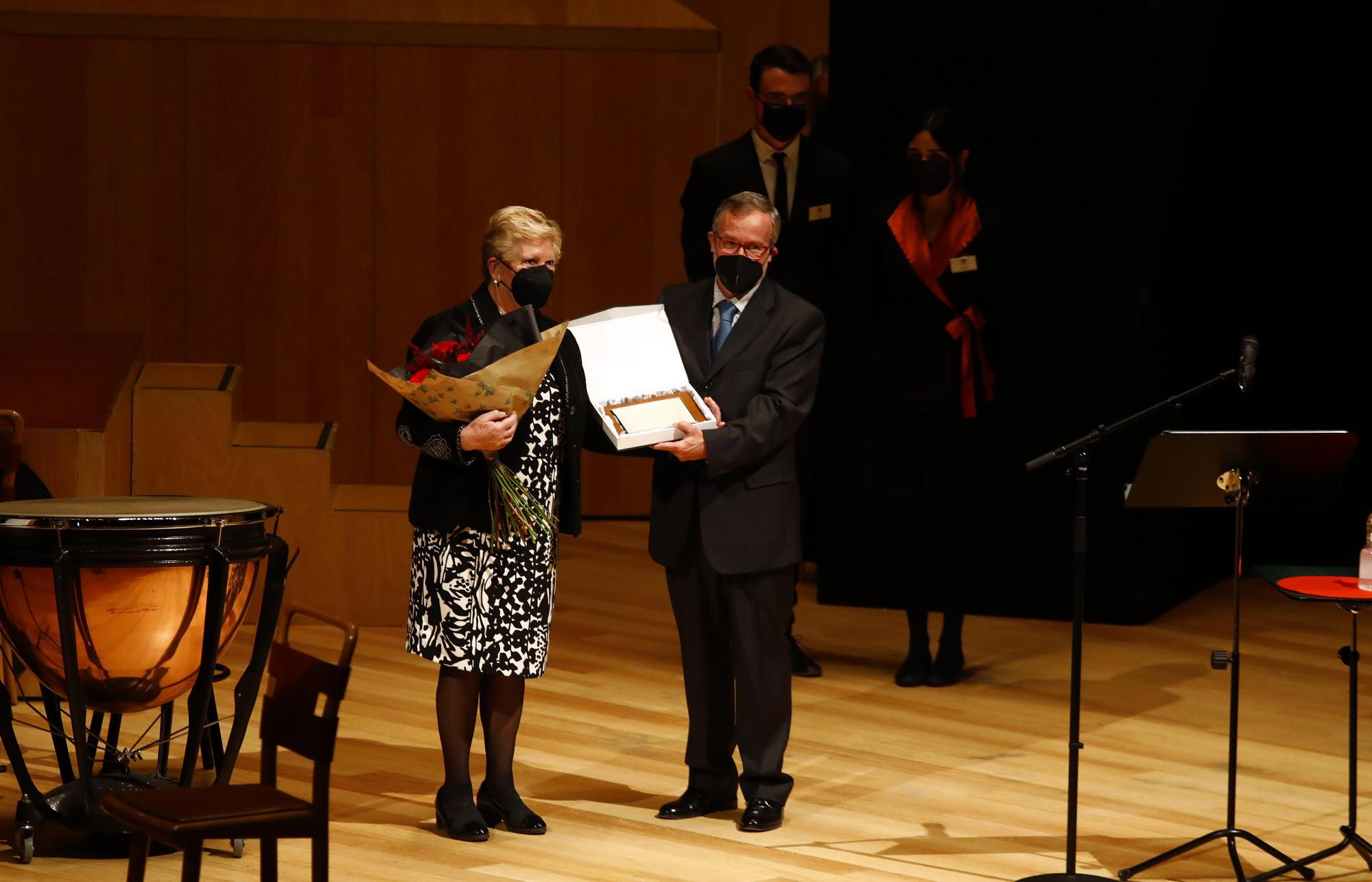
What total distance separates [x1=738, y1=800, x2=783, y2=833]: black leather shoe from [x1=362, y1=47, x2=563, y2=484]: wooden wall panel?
4.60 metres

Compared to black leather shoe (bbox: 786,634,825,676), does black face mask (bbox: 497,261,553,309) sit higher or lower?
higher

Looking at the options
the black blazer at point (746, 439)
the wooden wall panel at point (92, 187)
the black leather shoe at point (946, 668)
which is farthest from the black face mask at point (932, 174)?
the wooden wall panel at point (92, 187)

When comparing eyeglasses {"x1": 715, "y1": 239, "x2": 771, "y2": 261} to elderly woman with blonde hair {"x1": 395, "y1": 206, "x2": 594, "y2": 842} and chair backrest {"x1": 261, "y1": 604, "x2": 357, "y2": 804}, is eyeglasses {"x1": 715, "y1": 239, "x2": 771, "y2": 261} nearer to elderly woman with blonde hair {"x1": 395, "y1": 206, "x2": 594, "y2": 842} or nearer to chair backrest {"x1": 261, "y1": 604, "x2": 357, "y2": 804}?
elderly woman with blonde hair {"x1": 395, "y1": 206, "x2": 594, "y2": 842}

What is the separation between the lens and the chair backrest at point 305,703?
2986 mm

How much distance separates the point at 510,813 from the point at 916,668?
6.38 feet

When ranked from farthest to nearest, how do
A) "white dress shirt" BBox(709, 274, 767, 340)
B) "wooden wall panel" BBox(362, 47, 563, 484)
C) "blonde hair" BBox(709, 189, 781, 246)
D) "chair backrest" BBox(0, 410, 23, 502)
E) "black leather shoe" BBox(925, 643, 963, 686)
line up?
"wooden wall panel" BBox(362, 47, 563, 484)
"black leather shoe" BBox(925, 643, 963, 686)
"chair backrest" BBox(0, 410, 23, 502)
"white dress shirt" BBox(709, 274, 767, 340)
"blonde hair" BBox(709, 189, 781, 246)

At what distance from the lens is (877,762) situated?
4844mm

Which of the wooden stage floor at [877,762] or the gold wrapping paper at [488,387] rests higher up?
the gold wrapping paper at [488,387]

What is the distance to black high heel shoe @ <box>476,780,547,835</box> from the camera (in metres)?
4.16

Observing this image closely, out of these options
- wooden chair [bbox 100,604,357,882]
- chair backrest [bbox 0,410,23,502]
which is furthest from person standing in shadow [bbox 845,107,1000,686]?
wooden chair [bbox 100,604,357,882]

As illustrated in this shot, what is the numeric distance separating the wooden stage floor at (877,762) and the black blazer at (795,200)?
128 centimetres

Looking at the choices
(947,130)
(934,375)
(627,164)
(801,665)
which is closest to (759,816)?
(801,665)

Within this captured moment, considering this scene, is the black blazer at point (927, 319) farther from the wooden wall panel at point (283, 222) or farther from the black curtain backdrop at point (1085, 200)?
the wooden wall panel at point (283, 222)

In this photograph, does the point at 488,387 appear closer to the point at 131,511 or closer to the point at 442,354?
the point at 442,354
